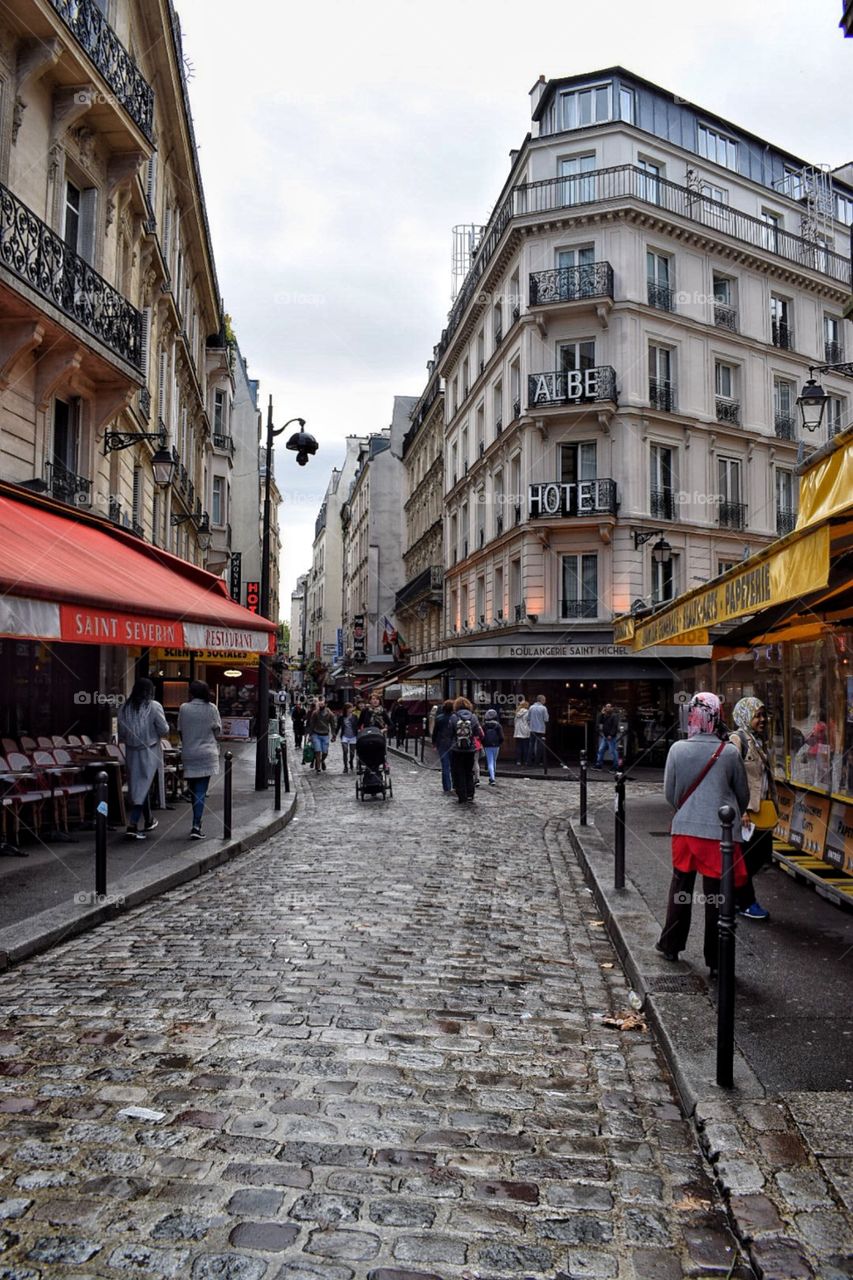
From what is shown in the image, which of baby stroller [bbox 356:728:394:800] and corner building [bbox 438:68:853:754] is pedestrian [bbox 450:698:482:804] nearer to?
baby stroller [bbox 356:728:394:800]

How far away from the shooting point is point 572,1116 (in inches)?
149

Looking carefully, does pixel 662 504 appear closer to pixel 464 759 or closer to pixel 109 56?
pixel 464 759

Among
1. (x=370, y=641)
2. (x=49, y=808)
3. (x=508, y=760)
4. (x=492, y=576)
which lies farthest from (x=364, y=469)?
(x=49, y=808)

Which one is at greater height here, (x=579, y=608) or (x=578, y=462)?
(x=578, y=462)

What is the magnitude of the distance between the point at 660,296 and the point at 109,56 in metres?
18.2

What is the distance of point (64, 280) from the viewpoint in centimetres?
1205

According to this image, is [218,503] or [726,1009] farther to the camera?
[218,503]

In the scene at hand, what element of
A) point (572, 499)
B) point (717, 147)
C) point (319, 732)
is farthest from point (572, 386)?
point (319, 732)

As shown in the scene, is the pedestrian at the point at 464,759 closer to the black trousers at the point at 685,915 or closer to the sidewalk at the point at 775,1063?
the sidewalk at the point at 775,1063

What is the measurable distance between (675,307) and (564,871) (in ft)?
74.4

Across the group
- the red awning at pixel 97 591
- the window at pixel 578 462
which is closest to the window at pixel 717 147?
the window at pixel 578 462

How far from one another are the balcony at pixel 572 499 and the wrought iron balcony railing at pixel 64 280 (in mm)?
14197

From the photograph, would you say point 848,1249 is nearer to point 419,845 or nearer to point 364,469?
point 419,845

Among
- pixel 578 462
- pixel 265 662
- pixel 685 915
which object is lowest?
pixel 685 915
